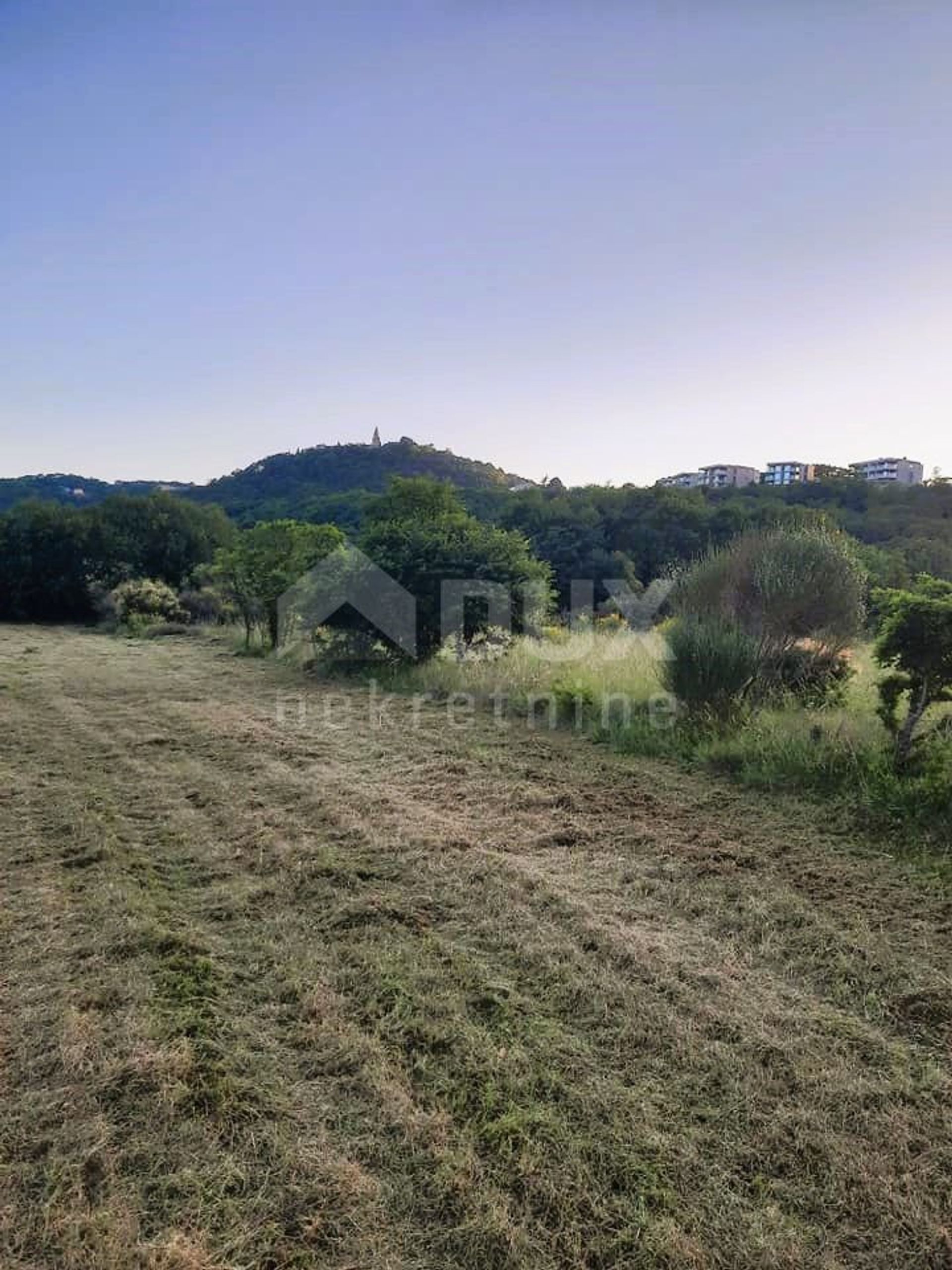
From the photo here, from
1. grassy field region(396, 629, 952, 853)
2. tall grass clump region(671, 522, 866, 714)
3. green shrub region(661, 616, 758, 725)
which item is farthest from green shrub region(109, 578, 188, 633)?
green shrub region(661, 616, 758, 725)

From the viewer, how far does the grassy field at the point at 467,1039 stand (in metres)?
1.70

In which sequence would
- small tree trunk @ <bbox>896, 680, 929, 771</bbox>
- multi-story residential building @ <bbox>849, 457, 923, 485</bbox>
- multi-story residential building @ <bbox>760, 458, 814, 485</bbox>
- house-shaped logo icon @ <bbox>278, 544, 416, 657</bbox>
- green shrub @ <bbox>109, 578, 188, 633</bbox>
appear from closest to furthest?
small tree trunk @ <bbox>896, 680, 929, 771</bbox>, house-shaped logo icon @ <bbox>278, 544, 416, 657</bbox>, green shrub @ <bbox>109, 578, 188, 633</bbox>, multi-story residential building @ <bbox>760, 458, 814, 485</bbox>, multi-story residential building @ <bbox>849, 457, 923, 485</bbox>

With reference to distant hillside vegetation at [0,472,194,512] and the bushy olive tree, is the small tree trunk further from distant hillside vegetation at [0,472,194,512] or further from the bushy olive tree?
distant hillside vegetation at [0,472,194,512]

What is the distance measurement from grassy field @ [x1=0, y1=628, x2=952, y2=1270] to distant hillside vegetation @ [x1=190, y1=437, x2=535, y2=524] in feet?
137

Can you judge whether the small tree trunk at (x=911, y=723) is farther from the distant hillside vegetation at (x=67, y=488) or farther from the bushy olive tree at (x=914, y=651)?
the distant hillside vegetation at (x=67, y=488)

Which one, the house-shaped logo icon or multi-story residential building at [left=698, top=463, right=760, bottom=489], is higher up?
multi-story residential building at [left=698, top=463, right=760, bottom=489]

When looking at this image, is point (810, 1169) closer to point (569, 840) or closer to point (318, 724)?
point (569, 840)

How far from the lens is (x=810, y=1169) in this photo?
1862 mm

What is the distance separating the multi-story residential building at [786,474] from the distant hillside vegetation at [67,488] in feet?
118

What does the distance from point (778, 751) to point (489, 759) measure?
93.9 inches

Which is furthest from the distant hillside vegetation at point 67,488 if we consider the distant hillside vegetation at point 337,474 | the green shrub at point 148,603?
the green shrub at point 148,603

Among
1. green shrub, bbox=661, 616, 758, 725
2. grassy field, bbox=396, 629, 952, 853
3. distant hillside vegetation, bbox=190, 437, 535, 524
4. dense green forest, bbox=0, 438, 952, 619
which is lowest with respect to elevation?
grassy field, bbox=396, 629, 952, 853

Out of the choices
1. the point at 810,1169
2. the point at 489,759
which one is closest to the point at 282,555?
the point at 489,759

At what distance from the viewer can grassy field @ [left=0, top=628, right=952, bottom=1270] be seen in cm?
170
